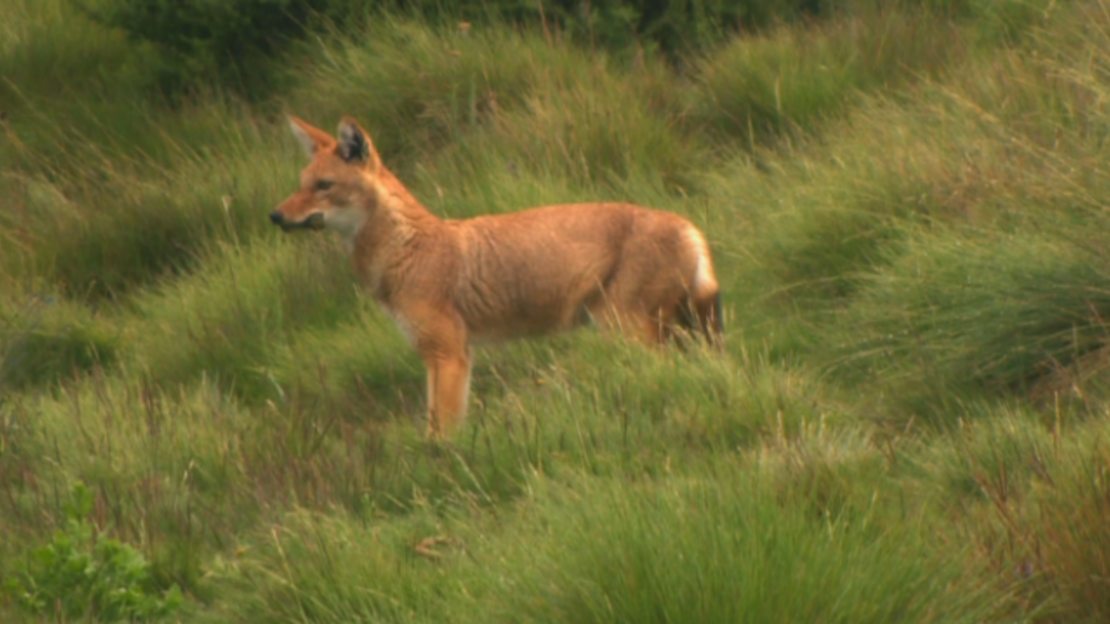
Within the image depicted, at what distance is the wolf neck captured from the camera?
8.50 metres

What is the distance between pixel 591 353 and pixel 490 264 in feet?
3.21

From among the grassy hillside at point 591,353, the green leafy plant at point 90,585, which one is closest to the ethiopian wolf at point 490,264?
the grassy hillside at point 591,353

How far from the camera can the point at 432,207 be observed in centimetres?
1034

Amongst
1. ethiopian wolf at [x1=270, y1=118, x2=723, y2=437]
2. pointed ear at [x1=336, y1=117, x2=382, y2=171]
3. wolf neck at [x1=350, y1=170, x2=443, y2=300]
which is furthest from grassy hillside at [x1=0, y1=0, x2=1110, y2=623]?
pointed ear at [x1=336, y1=117, x2=382, y2=171]

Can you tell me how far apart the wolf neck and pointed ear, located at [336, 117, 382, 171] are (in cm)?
15

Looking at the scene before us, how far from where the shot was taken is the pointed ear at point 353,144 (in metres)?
8.54

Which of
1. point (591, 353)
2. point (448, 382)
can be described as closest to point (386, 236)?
point (448, 382)

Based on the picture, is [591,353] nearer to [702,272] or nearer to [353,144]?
[702,272]

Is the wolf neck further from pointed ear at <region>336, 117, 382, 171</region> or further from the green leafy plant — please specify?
the green leafy plant

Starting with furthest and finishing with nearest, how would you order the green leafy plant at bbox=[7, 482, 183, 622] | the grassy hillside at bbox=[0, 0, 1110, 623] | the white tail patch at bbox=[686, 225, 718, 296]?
the white tail patch at bbox=[686, 225, 718, 296]
the green leafy plant at bbox=[7, 482, 183, 622]
the grassy hillside at bbox=[0, 0, 1110, 623]

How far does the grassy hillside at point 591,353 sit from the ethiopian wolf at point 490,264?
207 millimetres

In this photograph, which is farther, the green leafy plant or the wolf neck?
the wolf neck

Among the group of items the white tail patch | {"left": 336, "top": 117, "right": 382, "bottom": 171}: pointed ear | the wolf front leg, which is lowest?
the wolf front leg

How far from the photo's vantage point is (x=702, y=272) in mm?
8047
